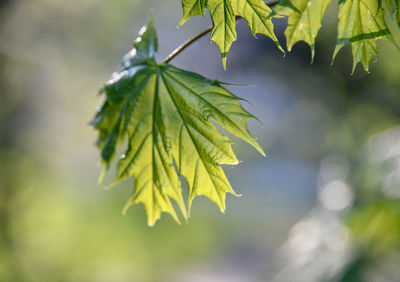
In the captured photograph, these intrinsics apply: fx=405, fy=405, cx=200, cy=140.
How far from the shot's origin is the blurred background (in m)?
2.04

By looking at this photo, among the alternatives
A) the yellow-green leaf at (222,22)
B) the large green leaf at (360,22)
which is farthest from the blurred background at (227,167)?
the yellow-green leaf at (222,22)

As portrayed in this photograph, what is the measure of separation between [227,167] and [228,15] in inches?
A: 289

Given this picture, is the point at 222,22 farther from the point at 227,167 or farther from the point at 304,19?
the point at 227,167

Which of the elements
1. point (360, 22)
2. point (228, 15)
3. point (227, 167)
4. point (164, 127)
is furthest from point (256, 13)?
point (227, 167)

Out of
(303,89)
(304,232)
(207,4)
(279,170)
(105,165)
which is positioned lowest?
(105,165)

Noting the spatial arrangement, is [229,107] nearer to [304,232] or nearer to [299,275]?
[299,275]

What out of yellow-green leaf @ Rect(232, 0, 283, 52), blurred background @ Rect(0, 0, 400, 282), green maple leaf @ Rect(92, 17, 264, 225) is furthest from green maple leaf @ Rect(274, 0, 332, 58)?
blurred background @ Rect(0, 0, 400, 282)

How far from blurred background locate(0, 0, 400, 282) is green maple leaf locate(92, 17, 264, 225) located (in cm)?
108

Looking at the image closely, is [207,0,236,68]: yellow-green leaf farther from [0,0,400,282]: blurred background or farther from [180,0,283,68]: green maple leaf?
[0,0,400,282]: blurred background

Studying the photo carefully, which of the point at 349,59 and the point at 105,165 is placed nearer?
the point at 105,165

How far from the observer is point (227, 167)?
7.99 meters

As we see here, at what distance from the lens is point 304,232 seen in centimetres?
236

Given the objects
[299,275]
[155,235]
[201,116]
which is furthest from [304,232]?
[155,235]

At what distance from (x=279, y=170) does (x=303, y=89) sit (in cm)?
419
